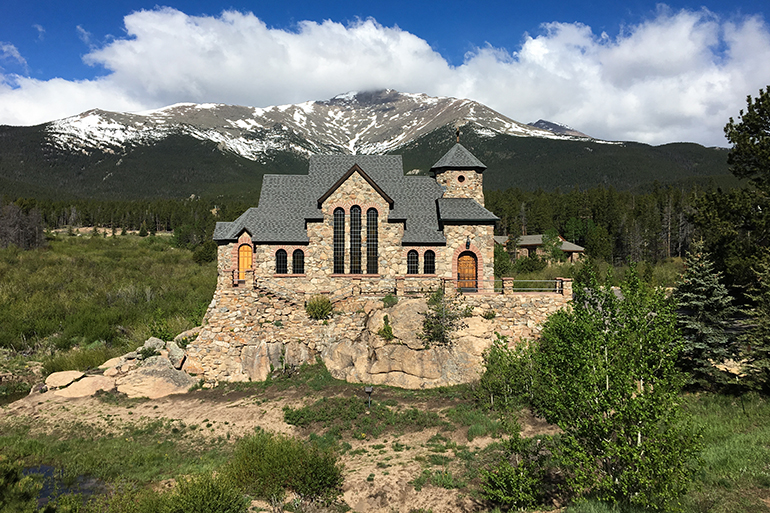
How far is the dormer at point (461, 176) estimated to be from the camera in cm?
3191

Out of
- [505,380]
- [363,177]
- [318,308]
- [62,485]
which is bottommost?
[62,485]

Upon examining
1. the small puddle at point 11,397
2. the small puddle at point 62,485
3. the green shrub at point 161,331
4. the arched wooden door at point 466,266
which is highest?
the arched wooden door at point 466,266

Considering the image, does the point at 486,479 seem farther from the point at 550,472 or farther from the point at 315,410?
the point at 315,410

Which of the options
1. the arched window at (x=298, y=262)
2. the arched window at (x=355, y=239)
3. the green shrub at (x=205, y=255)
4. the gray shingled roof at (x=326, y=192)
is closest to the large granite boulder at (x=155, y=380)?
the arched window at (x=298, y=262)

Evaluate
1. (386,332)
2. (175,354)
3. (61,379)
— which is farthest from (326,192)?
(61,379)

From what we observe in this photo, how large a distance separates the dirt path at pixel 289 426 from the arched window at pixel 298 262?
396 inches

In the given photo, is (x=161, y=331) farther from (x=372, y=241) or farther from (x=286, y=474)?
(x=286, y=474)

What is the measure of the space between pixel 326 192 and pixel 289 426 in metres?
16.3

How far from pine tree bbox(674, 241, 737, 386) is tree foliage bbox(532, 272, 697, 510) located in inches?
451

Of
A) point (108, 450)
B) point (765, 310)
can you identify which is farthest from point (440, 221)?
point (108, 450)

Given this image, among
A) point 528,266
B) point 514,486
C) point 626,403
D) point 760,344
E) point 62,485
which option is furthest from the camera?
point 528,266

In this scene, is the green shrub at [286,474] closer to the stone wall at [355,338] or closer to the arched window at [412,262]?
the stone wall at [355,338]

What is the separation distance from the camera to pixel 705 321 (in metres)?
19.7

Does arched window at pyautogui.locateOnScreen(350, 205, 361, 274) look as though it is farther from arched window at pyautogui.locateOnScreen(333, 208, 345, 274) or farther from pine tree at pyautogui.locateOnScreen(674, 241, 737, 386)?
pine tree at pyautogui.locateOnScreen(674, 241, 737, 386)
